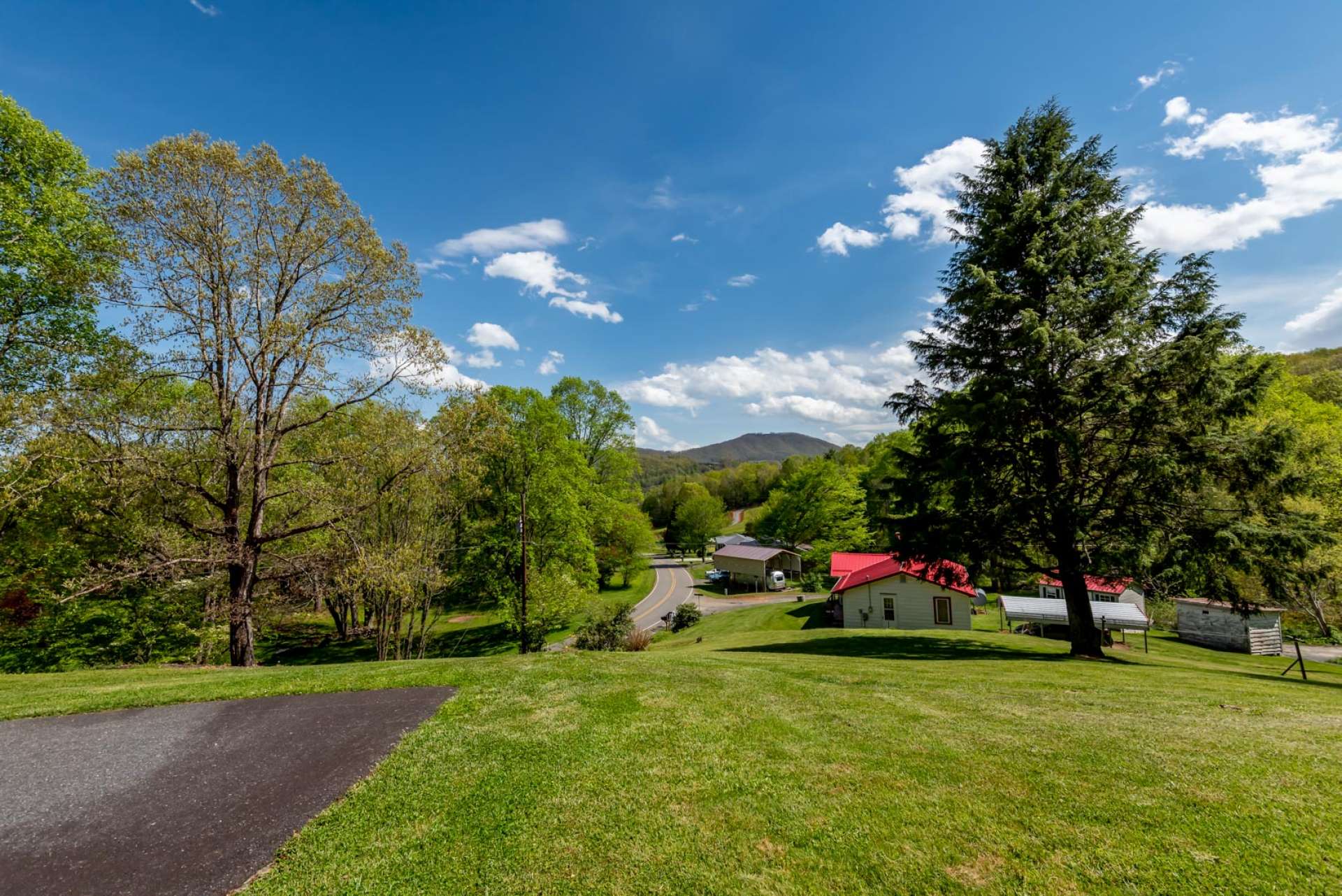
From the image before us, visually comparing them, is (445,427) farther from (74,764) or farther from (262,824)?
(262,824)

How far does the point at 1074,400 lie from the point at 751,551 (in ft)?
140

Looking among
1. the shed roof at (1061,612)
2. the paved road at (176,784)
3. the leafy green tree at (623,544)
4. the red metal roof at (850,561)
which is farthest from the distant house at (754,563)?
the paved road at (176,784)

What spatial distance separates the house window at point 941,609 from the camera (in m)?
27.2

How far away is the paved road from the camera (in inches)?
150

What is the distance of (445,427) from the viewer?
15.4 m

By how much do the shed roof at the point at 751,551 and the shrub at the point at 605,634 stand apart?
3123 centimetres

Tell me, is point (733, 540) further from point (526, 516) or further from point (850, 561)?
point (526, 516)

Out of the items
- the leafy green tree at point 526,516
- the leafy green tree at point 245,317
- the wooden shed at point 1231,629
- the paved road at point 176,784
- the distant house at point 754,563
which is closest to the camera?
the paved road at point 176,784

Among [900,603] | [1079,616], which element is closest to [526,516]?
[1079,616]

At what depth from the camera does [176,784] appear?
5.04 metres

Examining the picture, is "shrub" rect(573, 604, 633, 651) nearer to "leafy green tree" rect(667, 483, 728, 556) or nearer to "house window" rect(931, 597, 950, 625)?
"house window" rect(931, 597, 950, 625)

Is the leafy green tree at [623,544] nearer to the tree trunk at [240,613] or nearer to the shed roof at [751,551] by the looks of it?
the shed roof at [751,551]

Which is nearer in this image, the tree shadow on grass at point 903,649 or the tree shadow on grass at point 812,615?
the tree shadow on grass at point 903,649

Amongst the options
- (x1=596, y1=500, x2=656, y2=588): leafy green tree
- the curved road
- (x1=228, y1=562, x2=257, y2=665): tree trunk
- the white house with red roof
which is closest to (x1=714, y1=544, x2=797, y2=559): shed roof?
the curved road
